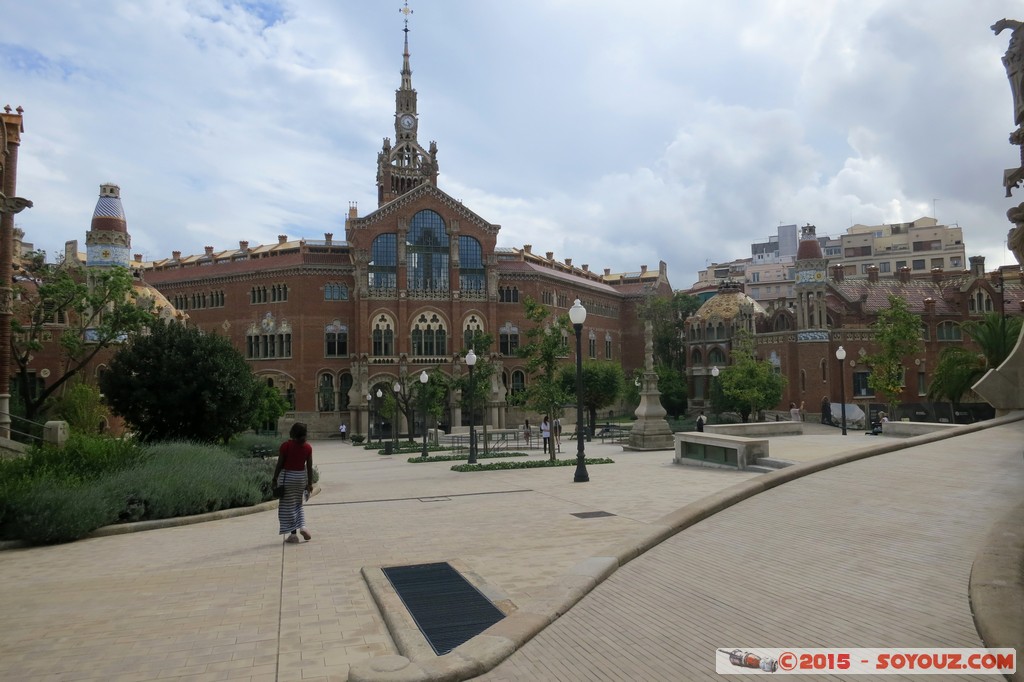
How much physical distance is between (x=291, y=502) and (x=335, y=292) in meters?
49.9

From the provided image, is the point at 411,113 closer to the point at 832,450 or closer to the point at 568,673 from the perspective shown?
the point at 832,450

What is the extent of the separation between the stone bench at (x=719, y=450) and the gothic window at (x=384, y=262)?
131ft

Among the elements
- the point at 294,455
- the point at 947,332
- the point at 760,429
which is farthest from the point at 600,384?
the point at 294,455

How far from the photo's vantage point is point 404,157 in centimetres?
7681

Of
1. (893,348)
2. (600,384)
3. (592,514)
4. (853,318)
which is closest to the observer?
(592,514)

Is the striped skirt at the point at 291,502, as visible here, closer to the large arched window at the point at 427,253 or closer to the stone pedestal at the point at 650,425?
the stone pedestal at the point at 650,425

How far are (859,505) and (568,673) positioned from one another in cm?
616

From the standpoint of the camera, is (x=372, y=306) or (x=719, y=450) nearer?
(x=719, y=450)

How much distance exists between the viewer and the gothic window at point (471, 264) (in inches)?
2389

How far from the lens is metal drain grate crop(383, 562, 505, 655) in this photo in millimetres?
6395

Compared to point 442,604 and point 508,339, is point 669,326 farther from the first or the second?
point 442,604

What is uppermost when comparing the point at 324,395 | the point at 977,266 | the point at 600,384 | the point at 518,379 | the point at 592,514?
the point at 977,266

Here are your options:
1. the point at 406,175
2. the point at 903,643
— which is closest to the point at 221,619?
the point at 903,643

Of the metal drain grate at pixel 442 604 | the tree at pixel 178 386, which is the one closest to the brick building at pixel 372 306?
the tree at pixel 178 386
